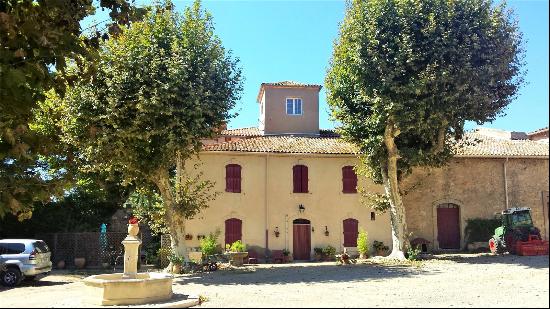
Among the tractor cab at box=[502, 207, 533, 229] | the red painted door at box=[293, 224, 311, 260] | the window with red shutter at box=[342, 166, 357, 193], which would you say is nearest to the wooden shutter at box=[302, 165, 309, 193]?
the red painted door at box=[293, 224, 311, 260]

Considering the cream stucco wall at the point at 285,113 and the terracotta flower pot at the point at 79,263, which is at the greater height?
the cream stucco wall at the point at 285,113

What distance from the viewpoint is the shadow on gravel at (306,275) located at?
17031mm

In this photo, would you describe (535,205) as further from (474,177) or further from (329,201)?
(329,201)

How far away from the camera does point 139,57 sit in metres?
19.3

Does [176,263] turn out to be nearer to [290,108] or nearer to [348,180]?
[348,180]

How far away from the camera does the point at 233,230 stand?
84.9 feet

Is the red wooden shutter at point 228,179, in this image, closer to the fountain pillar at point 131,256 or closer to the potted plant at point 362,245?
the potted plant at point 362,245

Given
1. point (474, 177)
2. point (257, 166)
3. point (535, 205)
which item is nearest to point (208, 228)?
point (257, 166)

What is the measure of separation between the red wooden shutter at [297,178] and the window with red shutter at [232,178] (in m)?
2.85

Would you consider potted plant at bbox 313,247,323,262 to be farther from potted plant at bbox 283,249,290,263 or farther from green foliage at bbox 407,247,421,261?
green foliage at bbox 407,247,421,261

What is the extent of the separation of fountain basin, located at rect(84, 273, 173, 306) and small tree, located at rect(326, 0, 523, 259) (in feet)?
41.0

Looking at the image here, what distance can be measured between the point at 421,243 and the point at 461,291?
1373cm

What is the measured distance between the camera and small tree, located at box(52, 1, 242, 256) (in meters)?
18.8

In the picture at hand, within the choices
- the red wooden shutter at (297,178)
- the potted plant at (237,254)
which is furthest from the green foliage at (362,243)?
the potted plant at (237,254)
